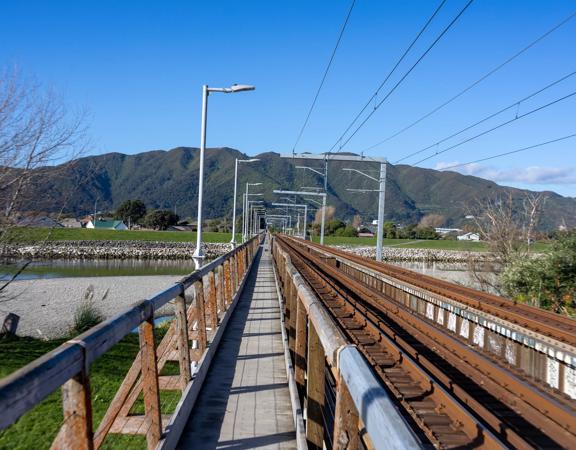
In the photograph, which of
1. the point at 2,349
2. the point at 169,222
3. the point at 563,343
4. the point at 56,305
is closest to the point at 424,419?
the point at 563,343

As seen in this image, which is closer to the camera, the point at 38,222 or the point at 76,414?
the point at 76,414

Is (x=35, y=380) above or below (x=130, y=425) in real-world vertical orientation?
above

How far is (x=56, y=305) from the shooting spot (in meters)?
28.4

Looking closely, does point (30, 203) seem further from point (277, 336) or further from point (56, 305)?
point (56, 305)

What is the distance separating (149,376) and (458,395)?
2.92 metres

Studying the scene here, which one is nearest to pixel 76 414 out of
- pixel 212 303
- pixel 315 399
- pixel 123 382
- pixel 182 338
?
pixel 123 382

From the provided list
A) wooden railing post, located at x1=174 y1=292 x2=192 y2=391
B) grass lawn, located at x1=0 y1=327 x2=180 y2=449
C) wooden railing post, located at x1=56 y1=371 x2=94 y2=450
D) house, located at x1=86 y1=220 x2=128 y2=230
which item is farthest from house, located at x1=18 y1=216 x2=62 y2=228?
house, located at x1=86 y1=220 x2=128 y2=230

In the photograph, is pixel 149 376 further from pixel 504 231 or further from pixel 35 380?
pixel 504 231

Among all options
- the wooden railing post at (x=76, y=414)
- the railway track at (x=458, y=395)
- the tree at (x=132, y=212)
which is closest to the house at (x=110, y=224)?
the tree at (x=132, y=212)

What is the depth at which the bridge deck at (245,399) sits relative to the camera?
486 cm

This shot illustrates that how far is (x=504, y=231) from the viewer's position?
29672 millimetres

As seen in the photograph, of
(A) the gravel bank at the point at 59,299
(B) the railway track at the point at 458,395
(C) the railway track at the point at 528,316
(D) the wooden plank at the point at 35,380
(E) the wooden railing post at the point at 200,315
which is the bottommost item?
(A) the gravel bank at the point at 59,299

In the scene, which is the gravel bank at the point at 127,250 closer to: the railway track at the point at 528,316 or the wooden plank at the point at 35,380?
the railway track at the point at 528,316

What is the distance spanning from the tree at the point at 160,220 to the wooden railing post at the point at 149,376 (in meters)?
148
